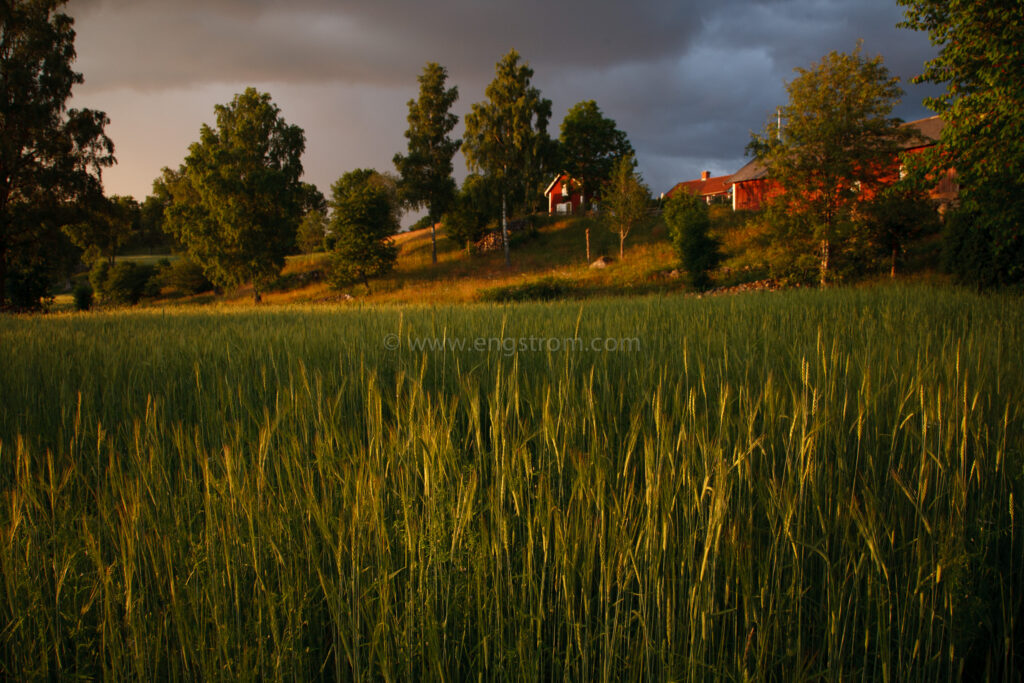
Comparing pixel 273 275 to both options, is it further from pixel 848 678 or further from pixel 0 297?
pixel 848 678

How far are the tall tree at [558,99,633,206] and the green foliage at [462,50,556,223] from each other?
1488 centimetres

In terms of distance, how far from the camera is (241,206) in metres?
29.1

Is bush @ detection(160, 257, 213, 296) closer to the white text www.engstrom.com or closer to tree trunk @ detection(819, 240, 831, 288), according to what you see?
tree trunk @ detection(819, 240, 831, 288)

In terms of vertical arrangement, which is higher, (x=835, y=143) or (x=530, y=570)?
(x=835, y=143)

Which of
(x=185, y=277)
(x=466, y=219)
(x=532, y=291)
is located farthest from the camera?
(x=185, y=277)

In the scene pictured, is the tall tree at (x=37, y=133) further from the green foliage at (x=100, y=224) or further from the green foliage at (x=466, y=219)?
the green foliage at (x=466, y=219)

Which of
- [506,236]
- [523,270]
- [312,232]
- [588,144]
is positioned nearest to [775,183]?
[523,270]

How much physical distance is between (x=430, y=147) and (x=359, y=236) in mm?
7951

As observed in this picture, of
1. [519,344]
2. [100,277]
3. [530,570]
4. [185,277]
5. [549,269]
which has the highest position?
[100,277]

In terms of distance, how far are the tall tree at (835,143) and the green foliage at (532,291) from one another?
977 cm

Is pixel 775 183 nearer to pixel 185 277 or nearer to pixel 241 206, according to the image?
pixel 241 206

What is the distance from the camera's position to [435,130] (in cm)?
3098

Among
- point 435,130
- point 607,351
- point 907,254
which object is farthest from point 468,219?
point 607,351

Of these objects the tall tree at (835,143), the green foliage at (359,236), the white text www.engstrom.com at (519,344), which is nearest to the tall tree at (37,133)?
the green foliage at (359,236)
